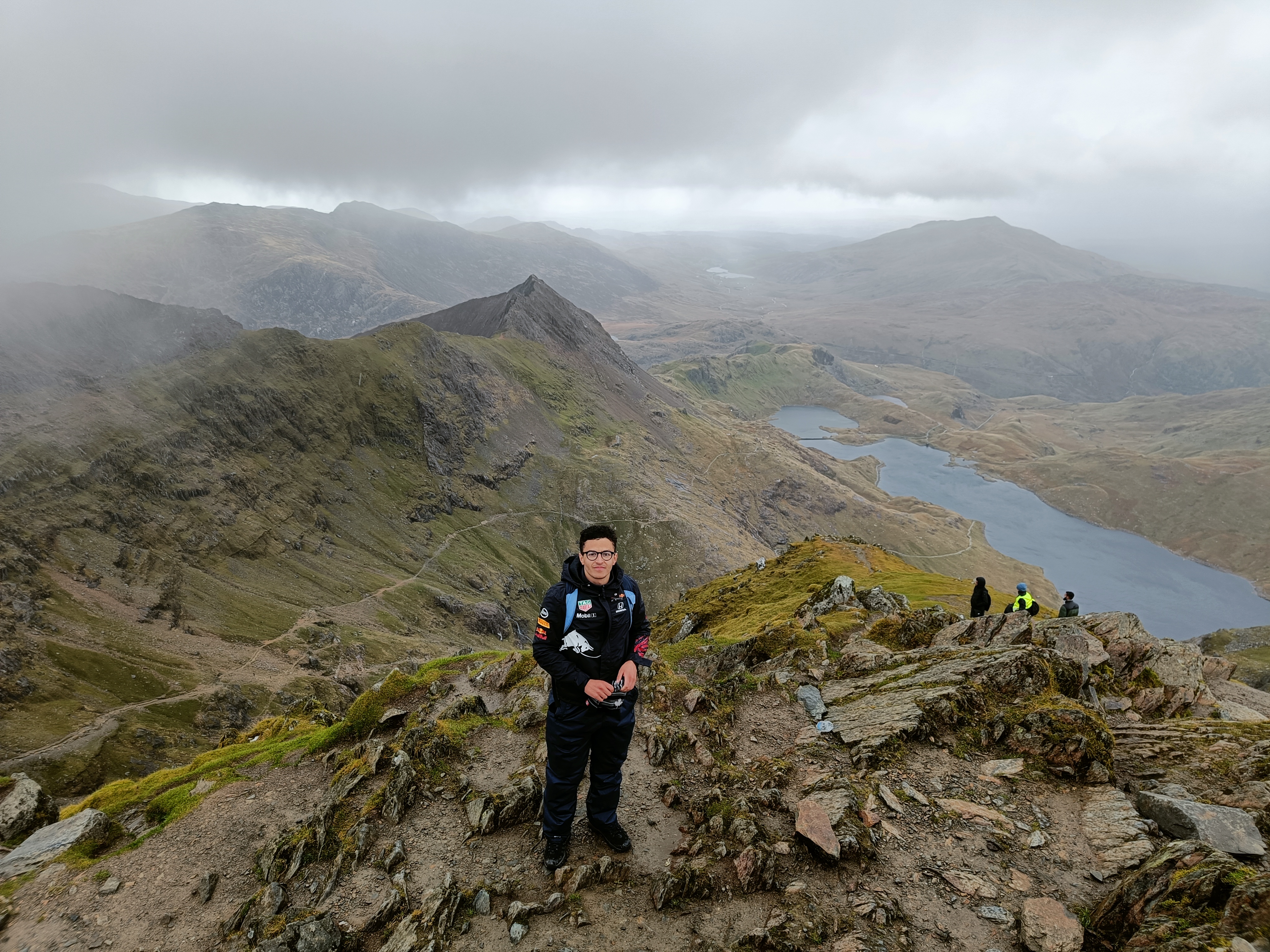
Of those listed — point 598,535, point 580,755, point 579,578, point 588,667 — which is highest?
point 598,535

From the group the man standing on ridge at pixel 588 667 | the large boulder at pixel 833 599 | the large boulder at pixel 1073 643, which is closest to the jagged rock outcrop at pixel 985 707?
the large boulder at pixel 1073 643

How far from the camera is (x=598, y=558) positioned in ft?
31.1

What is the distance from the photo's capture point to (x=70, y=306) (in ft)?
553

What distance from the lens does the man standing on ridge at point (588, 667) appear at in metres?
9.74

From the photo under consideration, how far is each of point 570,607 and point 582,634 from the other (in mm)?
539

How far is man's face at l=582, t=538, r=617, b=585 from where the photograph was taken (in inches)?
373

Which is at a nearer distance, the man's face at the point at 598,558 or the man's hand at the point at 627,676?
the man's face at the point at 598,558

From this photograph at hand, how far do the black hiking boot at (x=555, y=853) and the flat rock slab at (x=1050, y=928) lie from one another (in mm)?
7806

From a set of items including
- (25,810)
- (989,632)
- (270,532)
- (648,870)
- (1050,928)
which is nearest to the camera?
(1050,928)

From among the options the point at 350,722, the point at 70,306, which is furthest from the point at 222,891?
the point at 70,306

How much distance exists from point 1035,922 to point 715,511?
189431 mm

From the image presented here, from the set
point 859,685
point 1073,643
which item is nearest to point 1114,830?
point 859,685

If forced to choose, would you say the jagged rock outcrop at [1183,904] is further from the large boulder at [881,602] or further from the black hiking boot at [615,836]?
the large boulder at [881,602]

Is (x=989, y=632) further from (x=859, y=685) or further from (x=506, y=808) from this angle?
(x=506, y=808)
